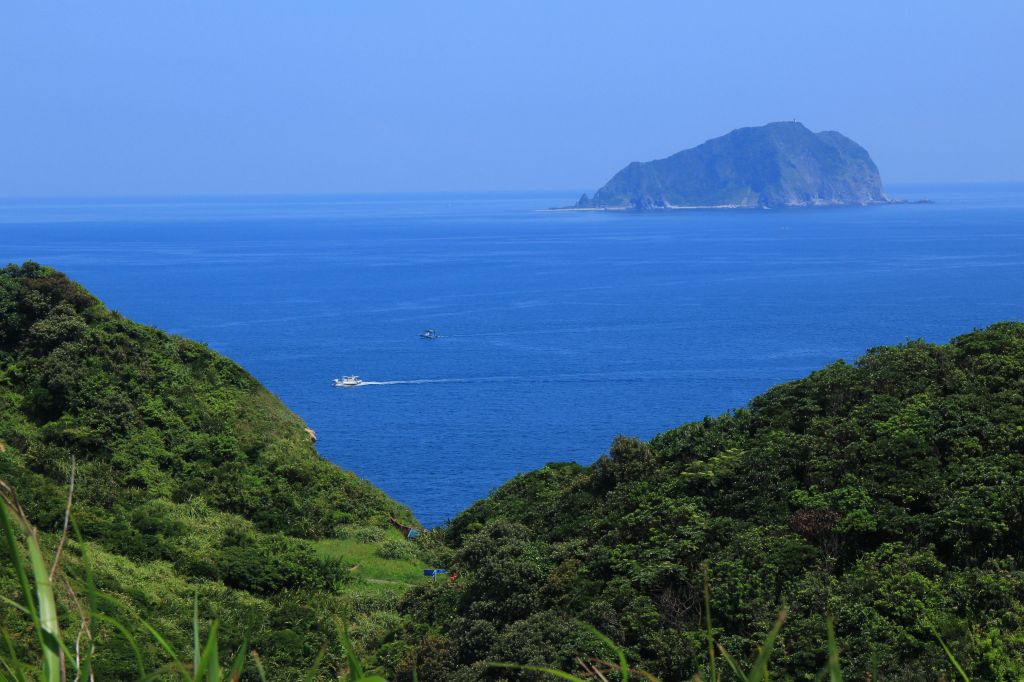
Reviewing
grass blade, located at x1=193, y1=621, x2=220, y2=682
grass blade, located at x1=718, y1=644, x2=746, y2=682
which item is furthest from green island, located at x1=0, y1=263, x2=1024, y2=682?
grass blade, located at x1=193, y1=621, x2=220, y2=682

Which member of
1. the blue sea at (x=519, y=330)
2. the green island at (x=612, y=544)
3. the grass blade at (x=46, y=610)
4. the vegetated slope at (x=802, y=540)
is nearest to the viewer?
the grass blade at (x=46, y=610)

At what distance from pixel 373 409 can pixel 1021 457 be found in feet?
202

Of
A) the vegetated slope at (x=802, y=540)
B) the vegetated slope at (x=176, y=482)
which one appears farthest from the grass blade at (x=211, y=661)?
the vegetated slope at (x=176, y=482)

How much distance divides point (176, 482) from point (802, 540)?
25515mm

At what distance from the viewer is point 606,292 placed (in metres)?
144

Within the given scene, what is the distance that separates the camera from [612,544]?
27000 mm

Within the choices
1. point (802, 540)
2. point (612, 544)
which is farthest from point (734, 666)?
point (612, 544)

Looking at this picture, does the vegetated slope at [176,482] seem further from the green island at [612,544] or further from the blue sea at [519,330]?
the blue sea at [519,330]

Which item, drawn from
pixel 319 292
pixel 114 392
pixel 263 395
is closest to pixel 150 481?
pixel 114 392

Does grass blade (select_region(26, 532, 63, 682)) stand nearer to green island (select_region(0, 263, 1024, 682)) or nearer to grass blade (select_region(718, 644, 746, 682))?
grass blade (select_region(718, 644, 746, 682))

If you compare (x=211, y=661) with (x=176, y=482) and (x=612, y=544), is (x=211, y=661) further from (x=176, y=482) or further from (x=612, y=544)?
(x=176, y=482)

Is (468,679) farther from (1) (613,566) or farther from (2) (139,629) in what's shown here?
(2) (139,629)

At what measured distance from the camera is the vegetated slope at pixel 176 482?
28.3 m

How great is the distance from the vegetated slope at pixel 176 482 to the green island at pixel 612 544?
0.43ft
